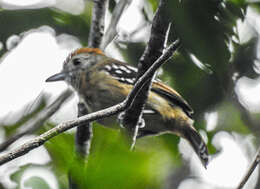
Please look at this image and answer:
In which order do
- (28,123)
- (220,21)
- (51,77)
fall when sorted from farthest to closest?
(51,77), (28,123), (220,21)

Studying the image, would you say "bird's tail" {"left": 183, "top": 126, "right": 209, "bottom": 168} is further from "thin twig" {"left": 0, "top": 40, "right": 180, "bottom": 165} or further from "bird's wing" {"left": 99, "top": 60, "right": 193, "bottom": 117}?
"thin twig" {"left": 0, "top": 40, "right": 180, "bottom": 165}

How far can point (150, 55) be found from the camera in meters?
2.68

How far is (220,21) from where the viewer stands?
1755 mm

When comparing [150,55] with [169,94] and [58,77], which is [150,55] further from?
[58,77]

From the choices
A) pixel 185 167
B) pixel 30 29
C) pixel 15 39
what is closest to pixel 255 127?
pixel 185 167

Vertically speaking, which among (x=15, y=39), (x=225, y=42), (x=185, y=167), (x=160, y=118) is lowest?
(x=185, y=167)

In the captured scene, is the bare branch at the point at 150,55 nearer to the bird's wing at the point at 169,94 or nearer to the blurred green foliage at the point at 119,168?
the blurred green foliage at the point at 119,168

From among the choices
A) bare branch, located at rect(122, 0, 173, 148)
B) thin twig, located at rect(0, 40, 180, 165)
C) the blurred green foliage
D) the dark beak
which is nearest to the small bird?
the dark beak

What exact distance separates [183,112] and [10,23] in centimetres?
181

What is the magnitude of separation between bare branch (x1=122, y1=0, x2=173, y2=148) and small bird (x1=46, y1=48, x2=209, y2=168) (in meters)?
0.47

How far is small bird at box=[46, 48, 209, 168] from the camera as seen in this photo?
13.4 feet

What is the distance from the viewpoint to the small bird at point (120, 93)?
4.07 meters

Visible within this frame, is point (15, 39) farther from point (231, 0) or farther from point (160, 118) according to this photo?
point (231, 0)

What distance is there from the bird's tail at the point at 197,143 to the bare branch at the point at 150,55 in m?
0.68
